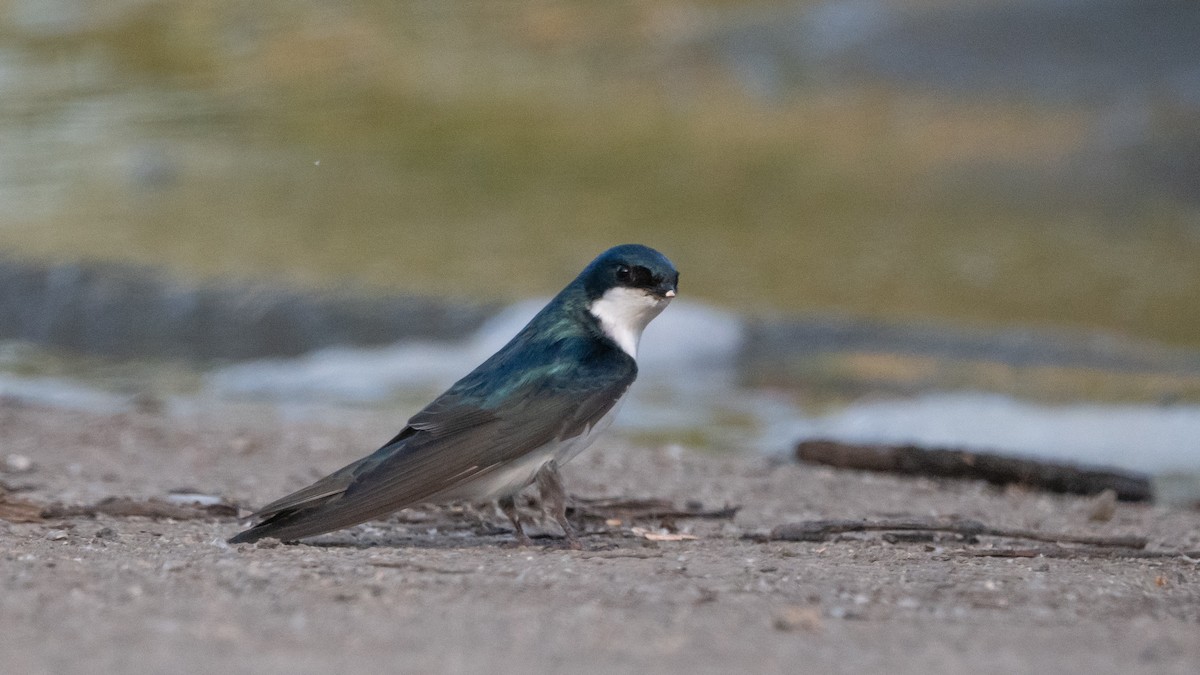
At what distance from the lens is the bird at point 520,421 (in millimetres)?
3959

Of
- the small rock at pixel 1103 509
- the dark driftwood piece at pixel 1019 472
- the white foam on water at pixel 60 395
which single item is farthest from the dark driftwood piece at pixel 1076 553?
the white foam on water at pixel 60 395

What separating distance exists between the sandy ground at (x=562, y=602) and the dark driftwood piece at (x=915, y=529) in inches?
2.0

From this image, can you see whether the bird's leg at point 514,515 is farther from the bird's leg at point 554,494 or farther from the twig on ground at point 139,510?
the twig on ground at point 139,510

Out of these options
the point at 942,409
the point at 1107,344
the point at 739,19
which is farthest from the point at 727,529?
the point at 739,19

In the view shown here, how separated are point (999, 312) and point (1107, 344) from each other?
5.14ft

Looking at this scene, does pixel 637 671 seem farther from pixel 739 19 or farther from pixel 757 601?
pixel 739 19

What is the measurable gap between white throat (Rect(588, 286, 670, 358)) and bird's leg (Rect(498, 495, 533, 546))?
1.61 ft

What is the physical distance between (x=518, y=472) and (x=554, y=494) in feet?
0.43

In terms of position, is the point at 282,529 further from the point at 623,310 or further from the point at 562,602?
the point at 623,310

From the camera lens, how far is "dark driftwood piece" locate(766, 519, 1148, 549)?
437cm

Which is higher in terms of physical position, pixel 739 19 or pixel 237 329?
pixel 739 19

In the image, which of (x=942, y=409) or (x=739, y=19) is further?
(x=739, y=19)

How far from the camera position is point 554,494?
4211 mm

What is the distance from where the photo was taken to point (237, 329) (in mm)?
11484
